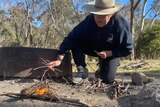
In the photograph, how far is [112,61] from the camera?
457 cm

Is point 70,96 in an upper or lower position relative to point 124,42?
lower

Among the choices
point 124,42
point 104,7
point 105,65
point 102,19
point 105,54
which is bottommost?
point 105,65

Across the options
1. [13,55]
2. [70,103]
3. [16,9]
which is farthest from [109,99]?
[16,9]

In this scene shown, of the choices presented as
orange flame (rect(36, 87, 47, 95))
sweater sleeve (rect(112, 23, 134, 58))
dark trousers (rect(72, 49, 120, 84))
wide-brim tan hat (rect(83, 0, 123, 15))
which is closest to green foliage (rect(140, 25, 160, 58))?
dark trousers (rect(72, 49, 120, 84))

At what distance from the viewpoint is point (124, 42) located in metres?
4.28

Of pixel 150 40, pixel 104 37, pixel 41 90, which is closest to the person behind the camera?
pixel 41 90

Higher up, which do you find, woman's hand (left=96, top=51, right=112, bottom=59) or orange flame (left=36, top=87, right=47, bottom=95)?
woman's hand (left=96, top=51, right=112, bottom=59)

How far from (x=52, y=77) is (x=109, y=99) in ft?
3.79

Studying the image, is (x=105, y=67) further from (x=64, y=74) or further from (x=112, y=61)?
(x=64, y=74)

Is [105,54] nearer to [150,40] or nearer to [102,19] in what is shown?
[102,19]

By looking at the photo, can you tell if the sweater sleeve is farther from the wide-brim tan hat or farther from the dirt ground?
the dirt ground

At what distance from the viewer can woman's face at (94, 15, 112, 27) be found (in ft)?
13.4

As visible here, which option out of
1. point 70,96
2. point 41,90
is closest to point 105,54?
point 70,96

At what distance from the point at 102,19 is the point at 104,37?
1.19 feet
